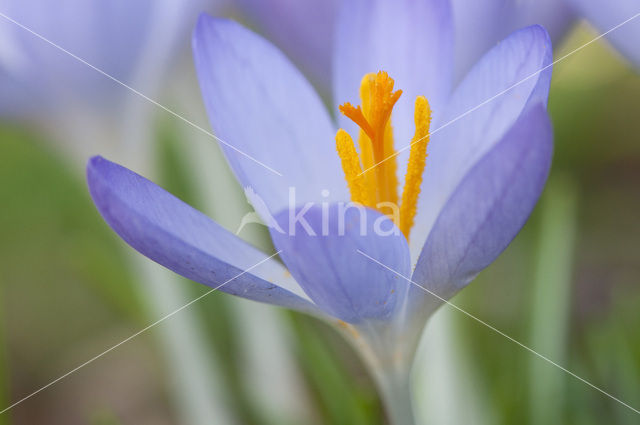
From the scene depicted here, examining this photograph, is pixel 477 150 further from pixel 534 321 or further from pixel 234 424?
pixel 234 424

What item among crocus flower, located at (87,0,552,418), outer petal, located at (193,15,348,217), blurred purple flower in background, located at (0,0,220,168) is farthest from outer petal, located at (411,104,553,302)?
blurred purple flower in background, located at (0,0,220,168)

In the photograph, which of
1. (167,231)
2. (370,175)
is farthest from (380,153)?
(167,231)

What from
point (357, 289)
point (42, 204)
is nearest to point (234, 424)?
point (357, 289)

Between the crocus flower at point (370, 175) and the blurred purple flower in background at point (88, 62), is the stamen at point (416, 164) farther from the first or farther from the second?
the blurred purple flower in background at point (88, 62)

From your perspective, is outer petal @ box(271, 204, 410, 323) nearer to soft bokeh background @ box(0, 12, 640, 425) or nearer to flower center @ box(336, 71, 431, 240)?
flower center @ box(336, 71, 431, 240)

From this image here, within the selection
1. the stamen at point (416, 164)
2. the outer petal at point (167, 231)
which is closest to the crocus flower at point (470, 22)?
the stamen at point (416, 164)

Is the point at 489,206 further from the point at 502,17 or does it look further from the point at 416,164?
the point at 502,17
